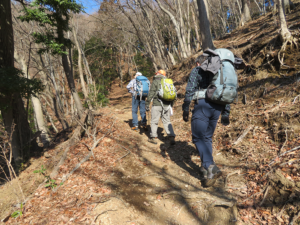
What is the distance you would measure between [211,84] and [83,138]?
4.30 meters

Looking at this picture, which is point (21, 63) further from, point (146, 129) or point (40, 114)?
point (146, 129)

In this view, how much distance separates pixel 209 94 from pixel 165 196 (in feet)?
5.94

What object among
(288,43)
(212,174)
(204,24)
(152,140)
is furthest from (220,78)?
(204,24)

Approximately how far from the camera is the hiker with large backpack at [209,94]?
268 centimetres

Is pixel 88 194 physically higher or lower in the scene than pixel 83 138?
lower

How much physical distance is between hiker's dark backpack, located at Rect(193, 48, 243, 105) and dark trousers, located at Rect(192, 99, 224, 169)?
6.0 inches

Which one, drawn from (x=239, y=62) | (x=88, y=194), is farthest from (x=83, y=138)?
(x=239, y=62)

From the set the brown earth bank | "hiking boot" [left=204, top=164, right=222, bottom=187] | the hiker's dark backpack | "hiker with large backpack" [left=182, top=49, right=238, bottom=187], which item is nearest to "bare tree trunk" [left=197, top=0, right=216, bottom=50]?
the brown earth bank

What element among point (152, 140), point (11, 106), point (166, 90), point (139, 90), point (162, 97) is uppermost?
point (11, 106)

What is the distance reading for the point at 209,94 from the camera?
2.72 m

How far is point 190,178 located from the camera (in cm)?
336

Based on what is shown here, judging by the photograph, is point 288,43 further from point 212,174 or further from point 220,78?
point 212,174

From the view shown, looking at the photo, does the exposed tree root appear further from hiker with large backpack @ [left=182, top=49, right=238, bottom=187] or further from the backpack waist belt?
the backpack waist belt

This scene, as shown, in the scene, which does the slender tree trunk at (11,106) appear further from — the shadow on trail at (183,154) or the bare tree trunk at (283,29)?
the bare tree trunk at (283,29)
